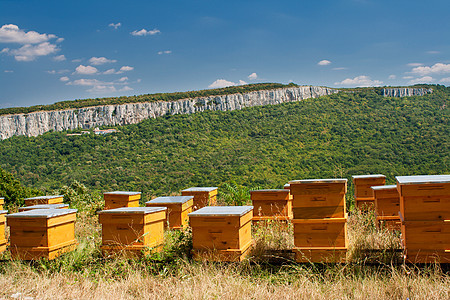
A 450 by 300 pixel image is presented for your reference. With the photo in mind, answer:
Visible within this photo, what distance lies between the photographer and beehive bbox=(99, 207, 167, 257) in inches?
201

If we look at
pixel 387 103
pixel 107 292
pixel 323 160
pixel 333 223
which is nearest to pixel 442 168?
pixel 323 160

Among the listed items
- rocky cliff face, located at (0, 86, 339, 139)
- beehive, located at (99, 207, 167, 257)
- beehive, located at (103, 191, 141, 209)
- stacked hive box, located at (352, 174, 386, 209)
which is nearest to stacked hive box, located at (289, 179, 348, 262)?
beehive, located at (99, 207, 167, 257)

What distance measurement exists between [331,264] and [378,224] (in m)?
1.81

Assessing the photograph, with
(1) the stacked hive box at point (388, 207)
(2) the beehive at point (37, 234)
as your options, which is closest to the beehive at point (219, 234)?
(2) the beehive at point (37, 234)

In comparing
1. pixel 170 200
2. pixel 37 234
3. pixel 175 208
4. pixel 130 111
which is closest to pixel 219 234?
pixel 175 208

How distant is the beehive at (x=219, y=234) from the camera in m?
4.71

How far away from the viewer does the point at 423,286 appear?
3900 mm

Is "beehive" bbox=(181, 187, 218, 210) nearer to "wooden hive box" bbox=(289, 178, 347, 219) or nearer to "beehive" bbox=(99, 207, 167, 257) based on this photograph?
"beehive" bbox=(99, 207, 167, 257)

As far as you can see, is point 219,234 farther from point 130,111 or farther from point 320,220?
point 130,111

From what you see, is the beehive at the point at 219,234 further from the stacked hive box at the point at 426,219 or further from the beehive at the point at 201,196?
the beehive at the point at 201,196

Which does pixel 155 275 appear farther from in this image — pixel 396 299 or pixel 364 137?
pixel 364 137

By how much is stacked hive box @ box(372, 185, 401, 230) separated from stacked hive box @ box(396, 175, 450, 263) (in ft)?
5.15

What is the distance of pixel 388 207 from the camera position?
587cm

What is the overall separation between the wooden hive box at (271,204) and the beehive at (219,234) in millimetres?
1665
